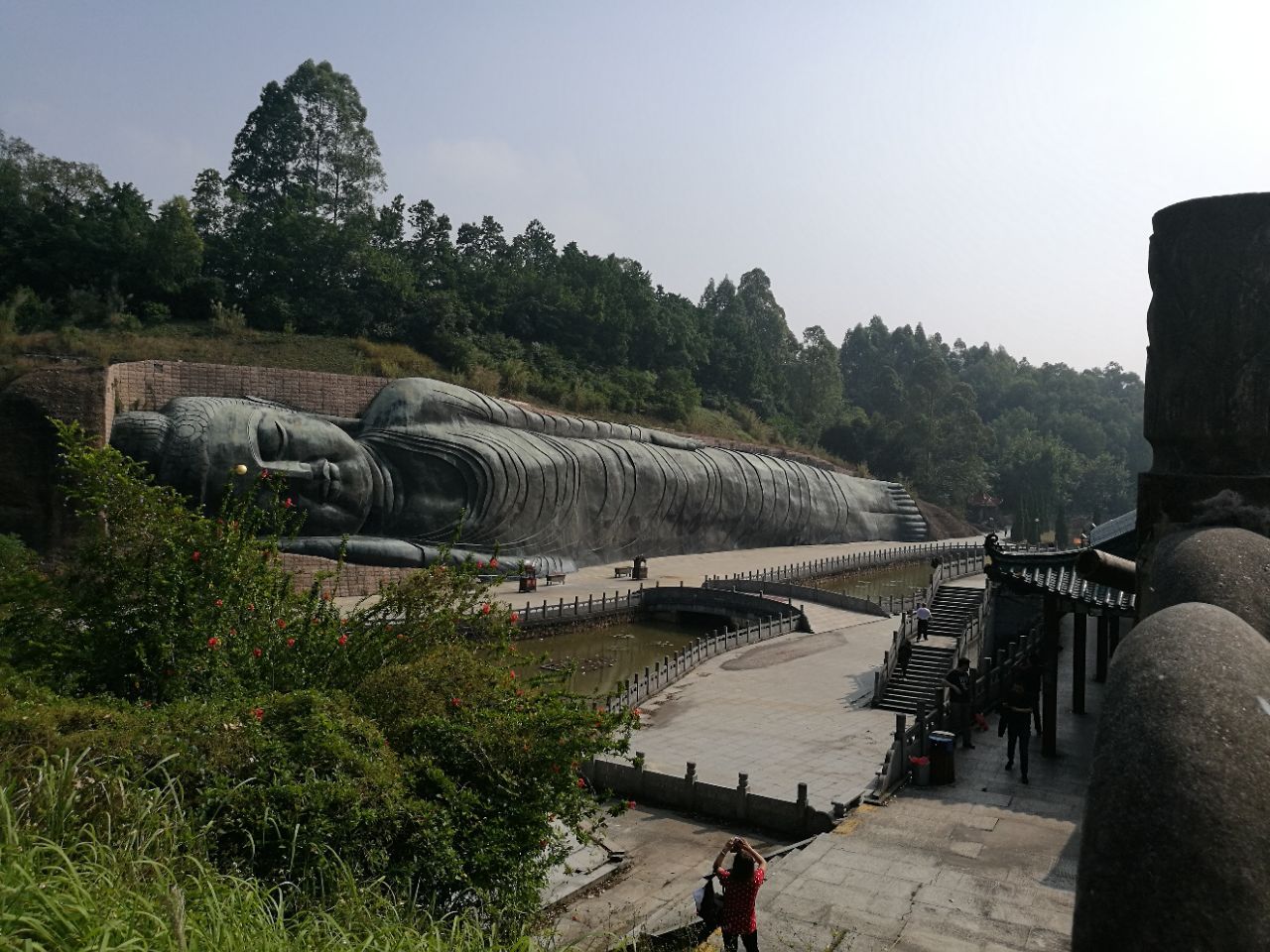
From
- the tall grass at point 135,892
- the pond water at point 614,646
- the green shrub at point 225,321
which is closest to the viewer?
the tall grass at point 135,892

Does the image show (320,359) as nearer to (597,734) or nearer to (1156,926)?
(597,734)

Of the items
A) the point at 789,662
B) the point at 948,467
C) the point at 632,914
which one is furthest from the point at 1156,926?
the point at 948,467

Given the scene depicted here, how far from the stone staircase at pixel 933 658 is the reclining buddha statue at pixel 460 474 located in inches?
294

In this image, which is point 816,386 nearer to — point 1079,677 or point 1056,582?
point 1079,677

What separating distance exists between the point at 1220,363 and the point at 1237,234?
0.33m

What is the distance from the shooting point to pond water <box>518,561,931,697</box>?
18.1 metres

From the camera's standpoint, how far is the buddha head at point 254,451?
19609 millimetres

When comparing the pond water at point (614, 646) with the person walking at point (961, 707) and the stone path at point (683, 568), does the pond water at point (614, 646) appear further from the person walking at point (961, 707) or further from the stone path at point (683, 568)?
the person walking at point (961, 707)

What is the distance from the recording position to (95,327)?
2905 cm

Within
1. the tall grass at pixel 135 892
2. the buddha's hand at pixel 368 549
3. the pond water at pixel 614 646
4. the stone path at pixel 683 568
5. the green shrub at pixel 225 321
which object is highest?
the green shrub at pixel 225 321

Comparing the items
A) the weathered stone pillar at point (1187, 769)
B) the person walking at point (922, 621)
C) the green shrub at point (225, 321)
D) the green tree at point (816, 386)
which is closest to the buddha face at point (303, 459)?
the green shrub at point (225, 321)

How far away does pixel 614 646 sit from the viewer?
20.7 meters

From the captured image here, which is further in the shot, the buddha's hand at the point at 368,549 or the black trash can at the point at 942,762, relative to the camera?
the buddha's hand at the point at 368,549

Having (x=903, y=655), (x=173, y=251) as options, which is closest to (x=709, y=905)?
(x=903, y=655)
